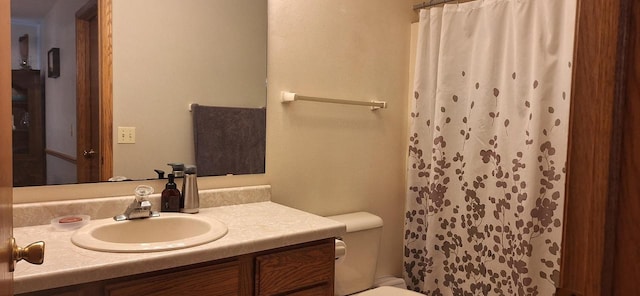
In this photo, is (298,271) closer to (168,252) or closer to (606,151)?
(168,252)

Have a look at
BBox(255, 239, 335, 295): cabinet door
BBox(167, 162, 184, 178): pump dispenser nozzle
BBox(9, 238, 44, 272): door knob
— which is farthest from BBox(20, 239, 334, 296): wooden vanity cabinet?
BBox(167, 162, 184, 178): pump dispenser nozzle

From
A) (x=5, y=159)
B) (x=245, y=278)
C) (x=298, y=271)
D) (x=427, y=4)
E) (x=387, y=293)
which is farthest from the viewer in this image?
(x=427, y=4)

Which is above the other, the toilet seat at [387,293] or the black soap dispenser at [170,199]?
the black soap dispenser at [170,199]

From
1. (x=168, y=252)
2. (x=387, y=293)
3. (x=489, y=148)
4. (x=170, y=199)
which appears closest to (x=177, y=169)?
(x=170, y=199)

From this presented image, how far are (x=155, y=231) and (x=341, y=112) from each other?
111 cm

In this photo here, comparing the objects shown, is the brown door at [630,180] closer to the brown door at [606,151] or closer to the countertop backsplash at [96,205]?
the brown door at [606,151]

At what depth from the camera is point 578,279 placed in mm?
471

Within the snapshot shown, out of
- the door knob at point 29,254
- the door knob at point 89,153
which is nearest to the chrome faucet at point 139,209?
the door knob at point 89,153

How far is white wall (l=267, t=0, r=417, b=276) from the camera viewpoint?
80.0 inches

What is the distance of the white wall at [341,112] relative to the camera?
6.67 ft

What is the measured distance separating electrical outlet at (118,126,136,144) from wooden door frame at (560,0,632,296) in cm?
152

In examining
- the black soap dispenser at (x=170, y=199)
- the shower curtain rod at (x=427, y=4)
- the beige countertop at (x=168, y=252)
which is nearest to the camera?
the beige countertop at (x=168, y=252)

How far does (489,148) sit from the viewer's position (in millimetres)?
2164

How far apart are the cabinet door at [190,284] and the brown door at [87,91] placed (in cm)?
60
